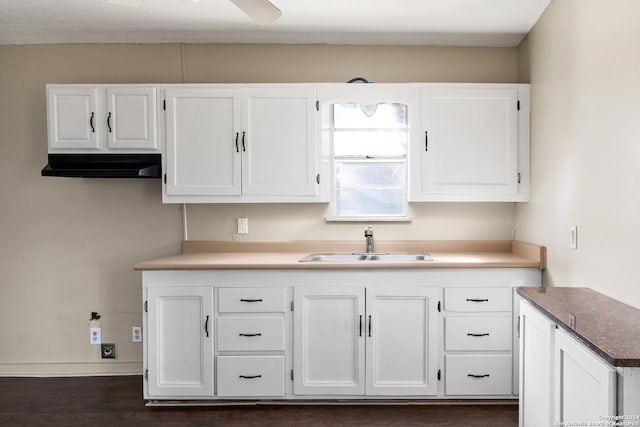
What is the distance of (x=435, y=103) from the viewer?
317 centimetres

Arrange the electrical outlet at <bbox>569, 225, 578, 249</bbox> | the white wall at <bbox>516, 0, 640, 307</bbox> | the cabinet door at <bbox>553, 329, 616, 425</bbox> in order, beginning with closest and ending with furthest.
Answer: the cabinet door at <bbox>553, 329, 616, 425</bbox> < the white wall at <bbox>516, 0, 640, 307</bbox> < the electrical outlet at <bbox>569, 225, 578, 249</bbox>

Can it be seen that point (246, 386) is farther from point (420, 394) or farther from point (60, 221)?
point (60, 221)

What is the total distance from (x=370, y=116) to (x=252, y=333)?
169cm

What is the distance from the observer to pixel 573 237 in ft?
8.50

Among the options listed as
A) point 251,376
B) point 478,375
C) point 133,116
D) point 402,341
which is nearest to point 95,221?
point 133,116

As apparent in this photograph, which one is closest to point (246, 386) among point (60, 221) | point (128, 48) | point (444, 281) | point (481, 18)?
point (444, 281)

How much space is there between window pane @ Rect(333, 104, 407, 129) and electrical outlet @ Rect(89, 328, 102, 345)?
224 cm

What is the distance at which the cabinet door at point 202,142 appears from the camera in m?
3.15

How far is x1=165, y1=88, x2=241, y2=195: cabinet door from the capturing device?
315 centimetres

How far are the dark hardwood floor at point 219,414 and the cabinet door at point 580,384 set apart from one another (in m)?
1.11

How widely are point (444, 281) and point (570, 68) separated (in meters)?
1.36

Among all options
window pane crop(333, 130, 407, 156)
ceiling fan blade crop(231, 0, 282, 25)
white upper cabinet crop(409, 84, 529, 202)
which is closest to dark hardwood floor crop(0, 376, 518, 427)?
white upper cabinet crop(409, 84, 529, 202)

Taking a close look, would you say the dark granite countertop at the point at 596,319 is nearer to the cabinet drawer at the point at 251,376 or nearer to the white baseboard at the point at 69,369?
the cabinet drawer at the point at 251,376

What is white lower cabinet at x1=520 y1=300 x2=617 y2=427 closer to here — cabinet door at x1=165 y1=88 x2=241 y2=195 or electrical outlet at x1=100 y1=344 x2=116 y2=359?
cabinet door at x1=165 y1=88 x2=241 y2=195
